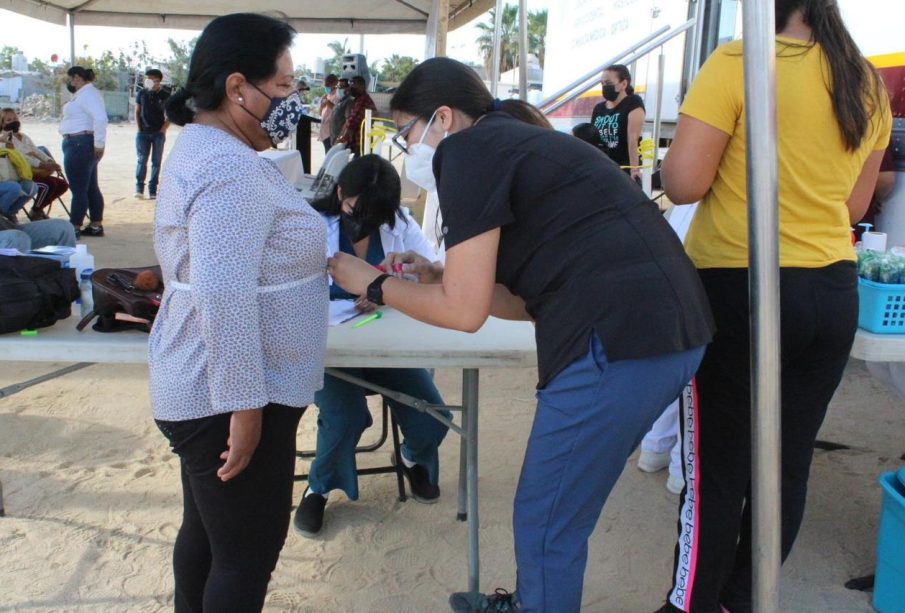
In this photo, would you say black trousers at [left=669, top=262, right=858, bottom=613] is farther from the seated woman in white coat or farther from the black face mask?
the black face mask

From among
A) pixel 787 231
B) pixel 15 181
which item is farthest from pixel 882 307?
pixel 15 181

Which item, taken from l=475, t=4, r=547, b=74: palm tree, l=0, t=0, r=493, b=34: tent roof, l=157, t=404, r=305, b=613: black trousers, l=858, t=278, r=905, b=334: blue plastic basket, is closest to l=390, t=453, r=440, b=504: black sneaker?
l=157, t=404, r=305, b=613: black trousers

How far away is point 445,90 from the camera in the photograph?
4.85ft

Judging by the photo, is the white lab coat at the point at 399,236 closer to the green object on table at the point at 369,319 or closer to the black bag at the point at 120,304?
the green object on table at the point at 369,319

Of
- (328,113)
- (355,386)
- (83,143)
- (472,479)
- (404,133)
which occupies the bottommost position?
(472,479)

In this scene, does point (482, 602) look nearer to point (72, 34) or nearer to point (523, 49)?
point (523, 49)

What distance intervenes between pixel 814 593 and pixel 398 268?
5.14 feet

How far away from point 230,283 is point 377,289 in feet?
1.05

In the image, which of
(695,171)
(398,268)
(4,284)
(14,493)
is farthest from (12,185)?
(695,171)

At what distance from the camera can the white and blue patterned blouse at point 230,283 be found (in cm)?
128

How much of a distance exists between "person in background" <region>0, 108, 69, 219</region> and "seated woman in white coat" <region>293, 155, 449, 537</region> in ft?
17.9

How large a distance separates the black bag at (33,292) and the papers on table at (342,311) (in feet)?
2.31

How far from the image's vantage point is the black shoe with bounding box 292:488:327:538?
2590 mm

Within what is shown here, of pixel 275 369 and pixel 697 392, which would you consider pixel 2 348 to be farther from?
pixel 697 392
